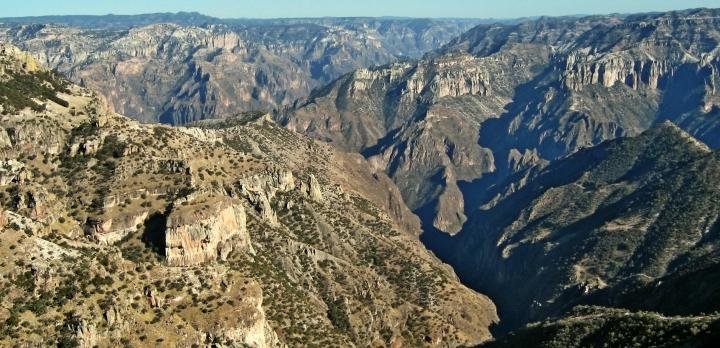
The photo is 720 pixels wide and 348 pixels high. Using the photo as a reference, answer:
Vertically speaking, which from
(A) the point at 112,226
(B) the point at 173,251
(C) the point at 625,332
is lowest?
(B) the point at 173,251

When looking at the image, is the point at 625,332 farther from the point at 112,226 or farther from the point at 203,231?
the point at 112,226

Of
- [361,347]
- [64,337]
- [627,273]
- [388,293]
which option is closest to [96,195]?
[64,337]

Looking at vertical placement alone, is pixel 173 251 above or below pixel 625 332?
below

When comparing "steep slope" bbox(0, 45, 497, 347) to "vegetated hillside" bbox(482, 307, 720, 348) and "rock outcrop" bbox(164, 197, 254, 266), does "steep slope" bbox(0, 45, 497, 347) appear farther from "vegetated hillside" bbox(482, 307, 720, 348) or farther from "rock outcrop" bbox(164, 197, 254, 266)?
"vegetated hillside" bbox(482, 307, 720, 348)

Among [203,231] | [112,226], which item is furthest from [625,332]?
[112,226]

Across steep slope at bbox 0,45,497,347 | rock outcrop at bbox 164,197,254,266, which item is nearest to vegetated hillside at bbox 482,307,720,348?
steep slope at bbox 0,45,497,347
